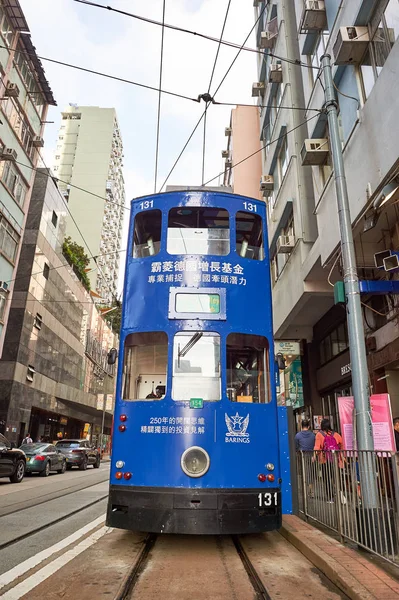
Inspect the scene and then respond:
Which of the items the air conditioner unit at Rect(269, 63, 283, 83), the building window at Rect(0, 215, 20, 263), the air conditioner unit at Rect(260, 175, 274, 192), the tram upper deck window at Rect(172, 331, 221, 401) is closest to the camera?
the tram upper deck window at Rect(172, 331, 221, 401)

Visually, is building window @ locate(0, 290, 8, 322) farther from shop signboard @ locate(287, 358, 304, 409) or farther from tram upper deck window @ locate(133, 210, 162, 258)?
tram upper deck window @ locate(133, 210, 162, 258)

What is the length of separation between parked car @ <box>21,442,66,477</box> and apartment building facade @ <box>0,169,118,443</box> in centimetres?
767

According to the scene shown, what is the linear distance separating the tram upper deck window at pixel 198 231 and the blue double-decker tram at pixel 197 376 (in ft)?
0.06

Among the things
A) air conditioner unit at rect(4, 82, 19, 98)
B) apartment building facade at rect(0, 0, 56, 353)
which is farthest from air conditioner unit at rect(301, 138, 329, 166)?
air conditioner unit at rect(4, 82, 19, 98)

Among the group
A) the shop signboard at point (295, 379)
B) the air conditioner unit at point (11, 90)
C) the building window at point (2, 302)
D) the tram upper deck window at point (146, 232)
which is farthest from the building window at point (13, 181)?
the tram upper deck window at point (146, 232)

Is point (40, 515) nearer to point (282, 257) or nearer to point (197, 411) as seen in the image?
point (197, 411)

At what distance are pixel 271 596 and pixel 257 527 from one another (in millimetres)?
1483

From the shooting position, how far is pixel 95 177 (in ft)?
221

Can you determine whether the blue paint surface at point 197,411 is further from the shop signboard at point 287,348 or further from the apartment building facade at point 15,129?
the apartment building facade at point 15,129

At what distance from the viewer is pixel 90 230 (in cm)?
6112

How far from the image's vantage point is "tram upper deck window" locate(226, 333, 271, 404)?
6.29 meters

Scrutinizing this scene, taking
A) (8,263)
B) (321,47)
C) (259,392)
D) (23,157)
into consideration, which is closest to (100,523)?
(259,392)

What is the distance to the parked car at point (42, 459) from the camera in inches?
738

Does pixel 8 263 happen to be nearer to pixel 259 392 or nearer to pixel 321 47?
pixel 321 47
